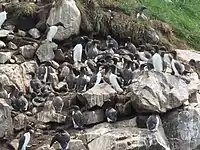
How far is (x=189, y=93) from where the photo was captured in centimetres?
1502

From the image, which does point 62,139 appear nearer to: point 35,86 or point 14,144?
point 14,144

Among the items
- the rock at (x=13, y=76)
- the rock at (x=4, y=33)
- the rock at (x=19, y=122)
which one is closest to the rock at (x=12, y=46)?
the rock at (x=4, y=33)

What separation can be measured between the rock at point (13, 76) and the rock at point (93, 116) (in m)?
2.28

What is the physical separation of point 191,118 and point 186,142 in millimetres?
546

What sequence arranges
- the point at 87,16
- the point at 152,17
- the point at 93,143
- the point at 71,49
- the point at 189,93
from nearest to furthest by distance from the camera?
the point at 93,143 < the point at 189,93 < the point at 71,49 < the point at 87,16 < the point at 152,17

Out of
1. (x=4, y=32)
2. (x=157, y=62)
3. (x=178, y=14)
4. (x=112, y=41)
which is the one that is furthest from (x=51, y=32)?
(x=178, y=14)

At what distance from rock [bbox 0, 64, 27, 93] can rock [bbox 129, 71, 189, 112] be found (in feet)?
9.57

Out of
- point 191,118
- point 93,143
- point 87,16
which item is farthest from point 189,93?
point 87,16

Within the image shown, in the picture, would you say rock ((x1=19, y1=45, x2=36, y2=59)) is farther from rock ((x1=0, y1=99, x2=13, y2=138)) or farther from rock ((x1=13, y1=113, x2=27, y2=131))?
rock ((x1=0, y1=99, x2=13, y2=138))

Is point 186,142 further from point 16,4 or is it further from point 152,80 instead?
point 16,4

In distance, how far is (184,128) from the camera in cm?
1403

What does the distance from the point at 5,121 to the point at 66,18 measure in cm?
589

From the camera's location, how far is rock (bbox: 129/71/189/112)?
13.8 metres

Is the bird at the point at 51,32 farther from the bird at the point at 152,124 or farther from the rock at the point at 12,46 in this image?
the bird at the point at 152,124
